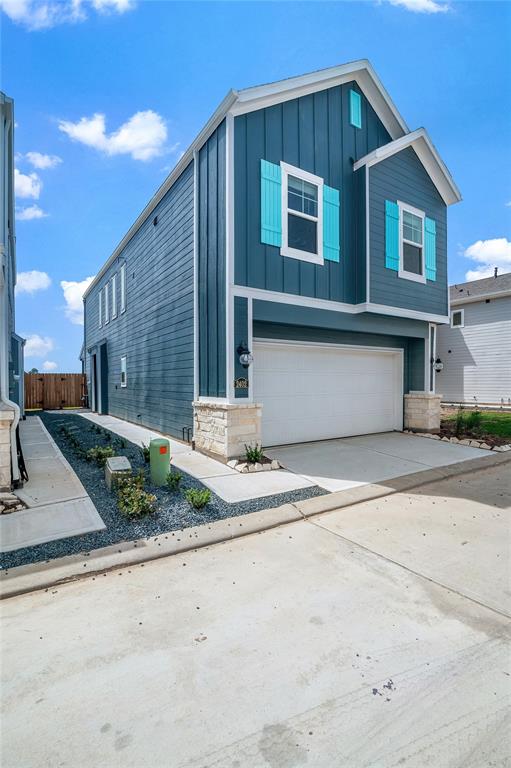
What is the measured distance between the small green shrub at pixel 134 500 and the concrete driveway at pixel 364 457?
239 centimetres

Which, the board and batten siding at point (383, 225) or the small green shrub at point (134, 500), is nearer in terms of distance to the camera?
the small green shrub at point (134, 500)

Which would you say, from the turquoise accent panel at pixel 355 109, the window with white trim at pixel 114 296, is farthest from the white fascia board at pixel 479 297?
the window with white trim at pixel 114 296

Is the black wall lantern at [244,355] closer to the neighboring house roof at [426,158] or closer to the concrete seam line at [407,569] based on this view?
the concrete seam line at [407,569]

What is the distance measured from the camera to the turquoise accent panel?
27.2 feet

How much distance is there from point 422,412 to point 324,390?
9.89 feet

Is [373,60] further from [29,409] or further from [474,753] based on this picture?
[29,409]

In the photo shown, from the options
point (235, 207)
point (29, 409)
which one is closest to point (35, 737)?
point (235, 207)

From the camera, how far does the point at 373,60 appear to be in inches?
331

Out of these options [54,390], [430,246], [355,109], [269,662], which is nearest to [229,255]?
[355,109]

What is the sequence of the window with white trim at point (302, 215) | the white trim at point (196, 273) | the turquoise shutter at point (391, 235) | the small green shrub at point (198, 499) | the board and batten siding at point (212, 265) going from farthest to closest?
the turquoise shutter at point (391, 235) < the white trim at point (196, 273) < the window with white trim at point (302, 215) < the board and batten siding at point (212, 265) < the small green shrub at point (198, 499)

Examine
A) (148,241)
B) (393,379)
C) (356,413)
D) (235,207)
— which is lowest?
(356,413)

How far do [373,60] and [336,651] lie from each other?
10.9 metres

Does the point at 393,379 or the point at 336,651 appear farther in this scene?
the point at 393,379

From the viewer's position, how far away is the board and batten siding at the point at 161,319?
26.9 feet
